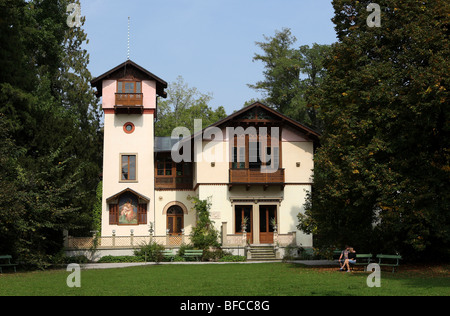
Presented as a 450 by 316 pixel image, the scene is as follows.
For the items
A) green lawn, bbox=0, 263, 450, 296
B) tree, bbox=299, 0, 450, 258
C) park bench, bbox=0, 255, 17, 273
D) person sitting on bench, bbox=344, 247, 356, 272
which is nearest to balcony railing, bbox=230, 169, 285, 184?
tree, bbox=299, 0, 450, 258

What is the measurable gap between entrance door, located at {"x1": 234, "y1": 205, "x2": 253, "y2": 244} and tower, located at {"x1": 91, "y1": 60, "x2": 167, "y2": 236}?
580 centimetres

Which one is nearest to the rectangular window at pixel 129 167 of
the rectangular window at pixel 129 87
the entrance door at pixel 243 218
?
the rectangular window at pixel 129 87

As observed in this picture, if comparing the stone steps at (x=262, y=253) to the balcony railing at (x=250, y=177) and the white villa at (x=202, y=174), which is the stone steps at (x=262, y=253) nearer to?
the white villa at (x=202, y=174)

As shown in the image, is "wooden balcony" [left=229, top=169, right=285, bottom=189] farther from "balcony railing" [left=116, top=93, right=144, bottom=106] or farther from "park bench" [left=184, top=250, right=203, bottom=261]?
"balcony railing" [left=116, top=93, right=144, bottom=106]

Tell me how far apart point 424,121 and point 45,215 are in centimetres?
1688

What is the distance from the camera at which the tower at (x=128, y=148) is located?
3509 centimetres

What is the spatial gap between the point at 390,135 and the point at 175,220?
18.8m

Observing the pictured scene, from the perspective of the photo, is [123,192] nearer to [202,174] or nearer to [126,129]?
[126,129]

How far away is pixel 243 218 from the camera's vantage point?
3403 centimetres

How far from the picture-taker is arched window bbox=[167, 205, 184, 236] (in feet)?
119

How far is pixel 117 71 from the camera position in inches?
1406

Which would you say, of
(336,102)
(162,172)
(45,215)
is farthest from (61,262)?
(336,102)
